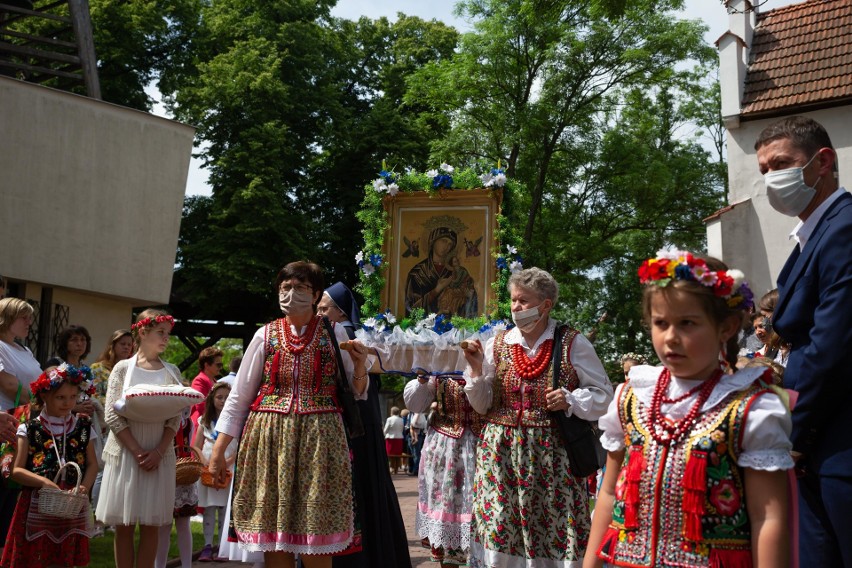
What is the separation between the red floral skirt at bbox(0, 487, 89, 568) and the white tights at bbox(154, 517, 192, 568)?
0.94m

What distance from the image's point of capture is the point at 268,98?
3150 centimetres

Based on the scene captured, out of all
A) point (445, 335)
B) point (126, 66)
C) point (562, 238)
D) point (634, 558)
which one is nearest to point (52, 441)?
point (445, 335)

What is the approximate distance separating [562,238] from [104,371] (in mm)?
22459

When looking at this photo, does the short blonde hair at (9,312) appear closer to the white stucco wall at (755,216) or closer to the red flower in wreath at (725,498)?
the red flower in wreath at (725,498)

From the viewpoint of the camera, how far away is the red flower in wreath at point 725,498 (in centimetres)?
347

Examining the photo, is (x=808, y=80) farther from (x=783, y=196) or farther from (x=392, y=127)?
(x=783, y=196)

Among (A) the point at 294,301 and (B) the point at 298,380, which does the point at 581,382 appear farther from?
(A) the point at 294,301

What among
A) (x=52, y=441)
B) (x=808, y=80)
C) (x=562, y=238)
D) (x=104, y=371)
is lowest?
(x=52, y=441)

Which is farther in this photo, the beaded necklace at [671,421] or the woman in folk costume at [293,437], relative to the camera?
the woman in folk costume at [293,437]

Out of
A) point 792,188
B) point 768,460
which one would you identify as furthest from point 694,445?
point 792,188

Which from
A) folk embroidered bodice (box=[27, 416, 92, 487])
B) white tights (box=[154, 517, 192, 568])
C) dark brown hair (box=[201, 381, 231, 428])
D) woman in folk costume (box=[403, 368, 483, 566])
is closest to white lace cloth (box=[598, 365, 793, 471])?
woman in folk costume (box=[403, 368, 483, 566])

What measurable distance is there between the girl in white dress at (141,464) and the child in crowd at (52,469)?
0.20 m

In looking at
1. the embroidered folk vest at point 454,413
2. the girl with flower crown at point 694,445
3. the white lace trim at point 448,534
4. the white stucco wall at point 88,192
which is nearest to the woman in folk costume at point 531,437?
the white lace trim at point 448,534

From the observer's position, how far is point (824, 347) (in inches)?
151
